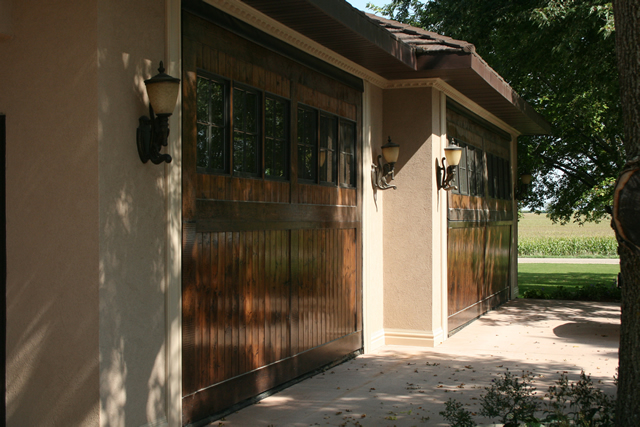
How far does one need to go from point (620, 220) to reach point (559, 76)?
13.6 metres

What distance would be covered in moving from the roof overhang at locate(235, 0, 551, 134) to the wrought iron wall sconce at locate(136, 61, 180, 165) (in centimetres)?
183

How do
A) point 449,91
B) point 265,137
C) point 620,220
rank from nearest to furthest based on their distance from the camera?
1. point 620,220
2. point 265,137
3. point 449,91

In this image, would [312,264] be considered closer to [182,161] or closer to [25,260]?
[182,161]

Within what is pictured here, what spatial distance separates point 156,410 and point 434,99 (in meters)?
6.56

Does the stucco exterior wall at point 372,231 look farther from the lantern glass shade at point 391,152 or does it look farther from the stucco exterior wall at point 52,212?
the stucco exterior wall at point 52,212

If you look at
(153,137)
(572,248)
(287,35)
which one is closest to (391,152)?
(287,35)

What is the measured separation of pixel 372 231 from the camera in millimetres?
9664

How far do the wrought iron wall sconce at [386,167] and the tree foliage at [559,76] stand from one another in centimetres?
559

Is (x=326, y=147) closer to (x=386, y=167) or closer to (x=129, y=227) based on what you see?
(x=386, y=167)

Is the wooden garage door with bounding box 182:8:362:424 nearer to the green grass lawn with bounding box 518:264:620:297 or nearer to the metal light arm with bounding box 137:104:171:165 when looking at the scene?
the metal light arm with bounding box 137:104:171:165

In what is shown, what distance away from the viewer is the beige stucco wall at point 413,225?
9930mm

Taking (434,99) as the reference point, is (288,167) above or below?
below

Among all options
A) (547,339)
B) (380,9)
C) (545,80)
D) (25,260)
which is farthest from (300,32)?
(380,9)

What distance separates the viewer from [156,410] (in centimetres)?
512
